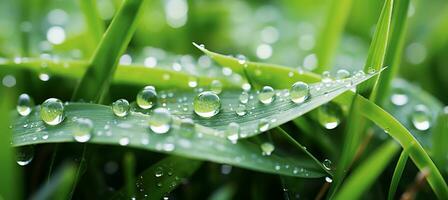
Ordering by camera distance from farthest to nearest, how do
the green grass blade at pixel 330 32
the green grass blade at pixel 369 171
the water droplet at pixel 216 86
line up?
the green grass blade at pixel 330 32 → the water droplet at pixel 216 86 → the green grass blade at pixel 369 171

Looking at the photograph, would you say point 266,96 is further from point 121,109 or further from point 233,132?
point 121,109

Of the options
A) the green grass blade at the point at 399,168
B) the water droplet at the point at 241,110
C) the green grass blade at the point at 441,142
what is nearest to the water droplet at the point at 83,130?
the water droplet at the point at 241,110

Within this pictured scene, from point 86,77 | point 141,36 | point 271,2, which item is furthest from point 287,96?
point 271,2

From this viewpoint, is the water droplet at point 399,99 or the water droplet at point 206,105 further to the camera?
the water droplet at point 399,99

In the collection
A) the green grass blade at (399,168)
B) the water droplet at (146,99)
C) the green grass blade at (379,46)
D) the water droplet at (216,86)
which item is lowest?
the green grass blade at (399,168)

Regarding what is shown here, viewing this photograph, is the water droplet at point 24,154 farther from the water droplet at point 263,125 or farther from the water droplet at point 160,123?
the water droplet at point 263,125

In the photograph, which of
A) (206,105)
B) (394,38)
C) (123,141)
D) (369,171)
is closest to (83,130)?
(123,141)
